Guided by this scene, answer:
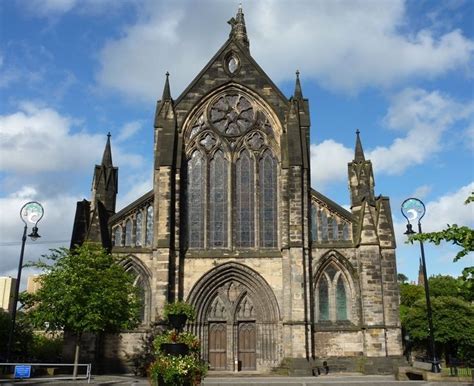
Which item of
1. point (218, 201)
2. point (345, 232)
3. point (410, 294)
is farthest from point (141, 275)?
point (410, 294)

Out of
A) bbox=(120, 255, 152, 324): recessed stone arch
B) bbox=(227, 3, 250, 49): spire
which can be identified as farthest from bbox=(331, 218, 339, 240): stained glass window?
bbox=(227, 3, 250, 49): spire

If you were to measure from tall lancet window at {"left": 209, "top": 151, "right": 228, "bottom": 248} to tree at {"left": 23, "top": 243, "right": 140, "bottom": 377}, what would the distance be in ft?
20.2

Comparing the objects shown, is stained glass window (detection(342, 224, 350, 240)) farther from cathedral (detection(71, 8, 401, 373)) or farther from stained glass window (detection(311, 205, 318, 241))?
stained glass window (detection(311, 205, 318, 241))

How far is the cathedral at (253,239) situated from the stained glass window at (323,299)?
0.07 metres

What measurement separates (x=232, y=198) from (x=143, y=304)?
7157 mm

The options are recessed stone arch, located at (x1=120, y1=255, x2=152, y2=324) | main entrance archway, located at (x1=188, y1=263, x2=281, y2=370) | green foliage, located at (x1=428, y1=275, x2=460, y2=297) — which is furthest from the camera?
green foliage, located at (x1=428, y1=275, x2=460, y2=297)

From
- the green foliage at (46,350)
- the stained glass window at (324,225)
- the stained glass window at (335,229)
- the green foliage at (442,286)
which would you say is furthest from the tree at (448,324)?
the green foliage at (46,350)

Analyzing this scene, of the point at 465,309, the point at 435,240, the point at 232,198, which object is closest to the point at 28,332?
the point at 232,198

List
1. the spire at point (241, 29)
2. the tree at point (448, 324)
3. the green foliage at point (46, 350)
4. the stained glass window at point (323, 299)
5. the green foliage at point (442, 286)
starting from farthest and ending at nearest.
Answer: the green foliage at point (442, 286)
the spire at point (241, 29)
the tree at point (448, 324)
the green foliage at point (46, 350)
the stained glass window at point (323, 299)

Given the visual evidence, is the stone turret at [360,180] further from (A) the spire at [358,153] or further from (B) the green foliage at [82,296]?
(B) the green foliage at [82,296]

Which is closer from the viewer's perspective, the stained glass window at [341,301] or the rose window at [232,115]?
the stained glass window at [341,301]

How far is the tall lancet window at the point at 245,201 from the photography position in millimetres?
29078

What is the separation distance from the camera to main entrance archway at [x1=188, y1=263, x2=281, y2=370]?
2764cm

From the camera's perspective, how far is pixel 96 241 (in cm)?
2720
